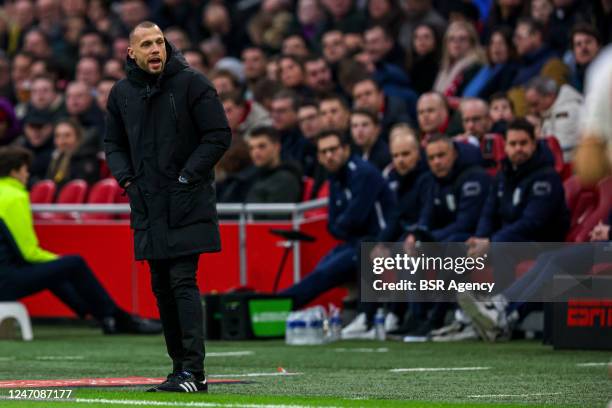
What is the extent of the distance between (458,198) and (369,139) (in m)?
1.91

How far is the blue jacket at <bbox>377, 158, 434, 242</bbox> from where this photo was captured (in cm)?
1593

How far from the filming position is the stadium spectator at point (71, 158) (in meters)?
20.3

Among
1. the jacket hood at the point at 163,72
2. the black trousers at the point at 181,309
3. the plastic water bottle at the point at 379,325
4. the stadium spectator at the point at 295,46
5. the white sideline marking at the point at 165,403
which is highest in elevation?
the stadium spectator at the point at 295,46

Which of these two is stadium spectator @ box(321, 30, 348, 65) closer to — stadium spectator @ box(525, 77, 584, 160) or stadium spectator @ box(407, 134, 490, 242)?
stadium spectator @ box(525, 77, 584, 160)

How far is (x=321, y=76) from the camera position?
65.6 feet

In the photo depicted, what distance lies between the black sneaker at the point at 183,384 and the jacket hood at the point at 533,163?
21.1ft

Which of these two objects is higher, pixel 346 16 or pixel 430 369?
pixel 346 16

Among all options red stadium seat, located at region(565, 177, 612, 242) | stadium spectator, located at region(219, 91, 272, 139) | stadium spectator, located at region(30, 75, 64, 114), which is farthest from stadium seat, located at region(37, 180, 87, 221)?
red stadium seat, located at region(565, 177, 612, 242)

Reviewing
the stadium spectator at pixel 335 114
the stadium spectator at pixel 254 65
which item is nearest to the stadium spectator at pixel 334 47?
the stadium spectator at pixel 254 65

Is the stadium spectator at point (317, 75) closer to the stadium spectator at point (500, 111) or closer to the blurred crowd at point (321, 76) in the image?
the blurred crowd at point (321, 76)

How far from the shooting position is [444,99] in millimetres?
17281

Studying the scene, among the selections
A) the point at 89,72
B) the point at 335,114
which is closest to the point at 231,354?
the point at 335,114

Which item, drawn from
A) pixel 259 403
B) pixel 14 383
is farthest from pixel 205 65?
pixel 259 403

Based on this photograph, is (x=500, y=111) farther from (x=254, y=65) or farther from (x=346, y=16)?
(x=254, y=65)
